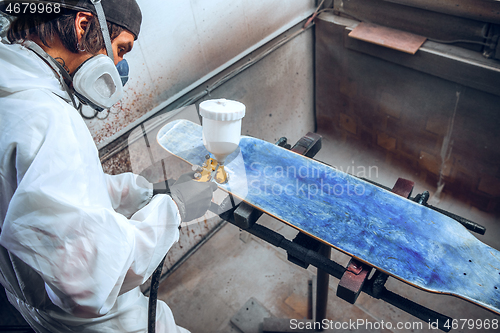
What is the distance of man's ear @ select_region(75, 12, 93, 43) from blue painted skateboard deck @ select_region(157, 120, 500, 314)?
1181 millimetres

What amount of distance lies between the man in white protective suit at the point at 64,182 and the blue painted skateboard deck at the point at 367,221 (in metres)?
0.81

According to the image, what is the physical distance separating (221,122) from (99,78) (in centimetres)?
58

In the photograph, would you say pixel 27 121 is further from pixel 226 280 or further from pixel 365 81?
pixel 365 81

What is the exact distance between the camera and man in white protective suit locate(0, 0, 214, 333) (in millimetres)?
1096

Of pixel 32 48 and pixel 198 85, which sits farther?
pixel 198 85

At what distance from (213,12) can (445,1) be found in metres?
1.98

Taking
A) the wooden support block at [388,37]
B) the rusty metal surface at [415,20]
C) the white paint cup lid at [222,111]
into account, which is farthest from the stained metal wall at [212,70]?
the white paint cup lid at [222,111]

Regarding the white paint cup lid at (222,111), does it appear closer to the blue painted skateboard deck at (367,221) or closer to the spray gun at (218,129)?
the spray gun at (218,129)

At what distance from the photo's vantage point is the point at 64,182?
112 cm

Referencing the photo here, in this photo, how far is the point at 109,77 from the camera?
1.57 metres

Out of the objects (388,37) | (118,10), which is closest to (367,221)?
(118,10)

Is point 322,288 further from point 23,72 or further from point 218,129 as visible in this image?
point 23,72

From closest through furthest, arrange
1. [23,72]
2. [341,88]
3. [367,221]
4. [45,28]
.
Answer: [23,72] → [45,28] → [367,221] → [341,88]

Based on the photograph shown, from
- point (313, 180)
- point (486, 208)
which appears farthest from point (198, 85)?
point (486, 208)
